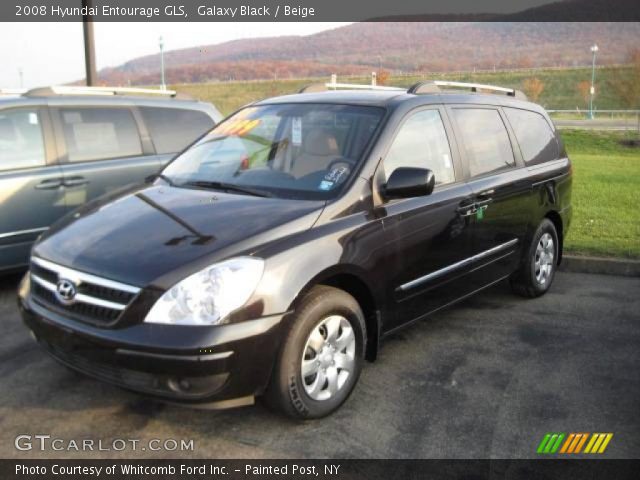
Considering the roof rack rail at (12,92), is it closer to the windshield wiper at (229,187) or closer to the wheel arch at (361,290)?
the windshield wiper at (229,187)

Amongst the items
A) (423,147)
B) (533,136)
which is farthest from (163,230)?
(533,136)

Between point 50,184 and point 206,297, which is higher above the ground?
point 50,184

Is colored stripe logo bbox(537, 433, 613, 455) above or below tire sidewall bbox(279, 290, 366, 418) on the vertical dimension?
below

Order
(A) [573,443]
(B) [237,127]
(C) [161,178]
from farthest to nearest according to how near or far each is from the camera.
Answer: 1. (B) [237,127]
2. (C) [161,178]
3. (A) [573,443]

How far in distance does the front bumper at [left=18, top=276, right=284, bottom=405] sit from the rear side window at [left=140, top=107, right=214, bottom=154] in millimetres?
3767

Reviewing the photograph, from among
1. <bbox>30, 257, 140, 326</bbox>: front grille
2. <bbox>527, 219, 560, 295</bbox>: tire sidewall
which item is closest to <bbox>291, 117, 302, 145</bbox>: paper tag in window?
<bbox>30, 257, 140, 326</bbox>: front grille

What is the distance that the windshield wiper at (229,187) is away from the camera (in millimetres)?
3658

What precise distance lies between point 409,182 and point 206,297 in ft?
4.58

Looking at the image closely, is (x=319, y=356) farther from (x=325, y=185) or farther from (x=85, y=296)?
(x=85, y=296)

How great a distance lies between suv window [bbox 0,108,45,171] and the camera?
5.40 m

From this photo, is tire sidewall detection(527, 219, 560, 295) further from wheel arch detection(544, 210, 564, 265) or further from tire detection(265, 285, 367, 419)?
tire detection(265, 285, 367, 419)

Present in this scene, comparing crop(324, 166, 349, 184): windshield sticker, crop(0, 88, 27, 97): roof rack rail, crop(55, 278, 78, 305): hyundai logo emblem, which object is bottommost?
crop(55, 278, 78, 305): hyundai logo emblem

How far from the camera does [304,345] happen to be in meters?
3.12

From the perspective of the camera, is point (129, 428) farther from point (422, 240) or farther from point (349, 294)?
point (422, 240)
